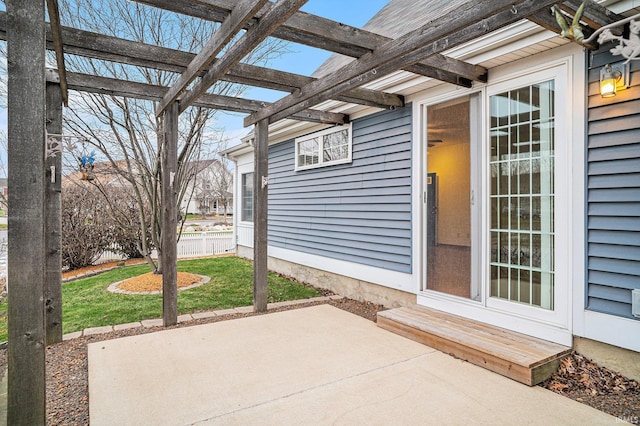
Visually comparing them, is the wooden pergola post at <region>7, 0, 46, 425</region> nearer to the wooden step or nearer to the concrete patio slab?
the concrete patio slab

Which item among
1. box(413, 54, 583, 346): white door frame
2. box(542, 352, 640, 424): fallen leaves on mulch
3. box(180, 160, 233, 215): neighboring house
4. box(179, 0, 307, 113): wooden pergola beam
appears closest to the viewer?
box(179, 0, 307, 113): wooden pergola beam

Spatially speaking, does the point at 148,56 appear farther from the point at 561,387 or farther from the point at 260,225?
the point at 561,387

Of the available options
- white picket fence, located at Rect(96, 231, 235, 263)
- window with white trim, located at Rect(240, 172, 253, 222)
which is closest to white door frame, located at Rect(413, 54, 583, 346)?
window with white trim, located at Rect(240, 172, 253, 222)

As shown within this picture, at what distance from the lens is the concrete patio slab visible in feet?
7.36

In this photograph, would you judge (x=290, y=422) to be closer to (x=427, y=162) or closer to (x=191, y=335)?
(x=191, y=335)

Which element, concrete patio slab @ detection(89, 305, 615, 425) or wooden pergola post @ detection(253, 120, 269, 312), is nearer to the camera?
concrete patio slab @ detection(89, 305, 615, 425)

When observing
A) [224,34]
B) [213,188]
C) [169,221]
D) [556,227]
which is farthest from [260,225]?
[213,188]

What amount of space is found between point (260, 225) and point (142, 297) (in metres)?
2.17

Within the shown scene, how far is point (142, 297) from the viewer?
5219 millimetres

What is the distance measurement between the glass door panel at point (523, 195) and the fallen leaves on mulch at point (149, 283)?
4.67 metres

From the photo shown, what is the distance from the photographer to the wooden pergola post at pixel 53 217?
10.9 feet

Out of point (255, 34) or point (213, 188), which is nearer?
point (255, 34)

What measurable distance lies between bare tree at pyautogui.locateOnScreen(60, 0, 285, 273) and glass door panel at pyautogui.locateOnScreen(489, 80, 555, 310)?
13.5 feet

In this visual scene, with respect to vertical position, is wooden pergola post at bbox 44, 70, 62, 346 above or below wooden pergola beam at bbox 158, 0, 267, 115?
below
